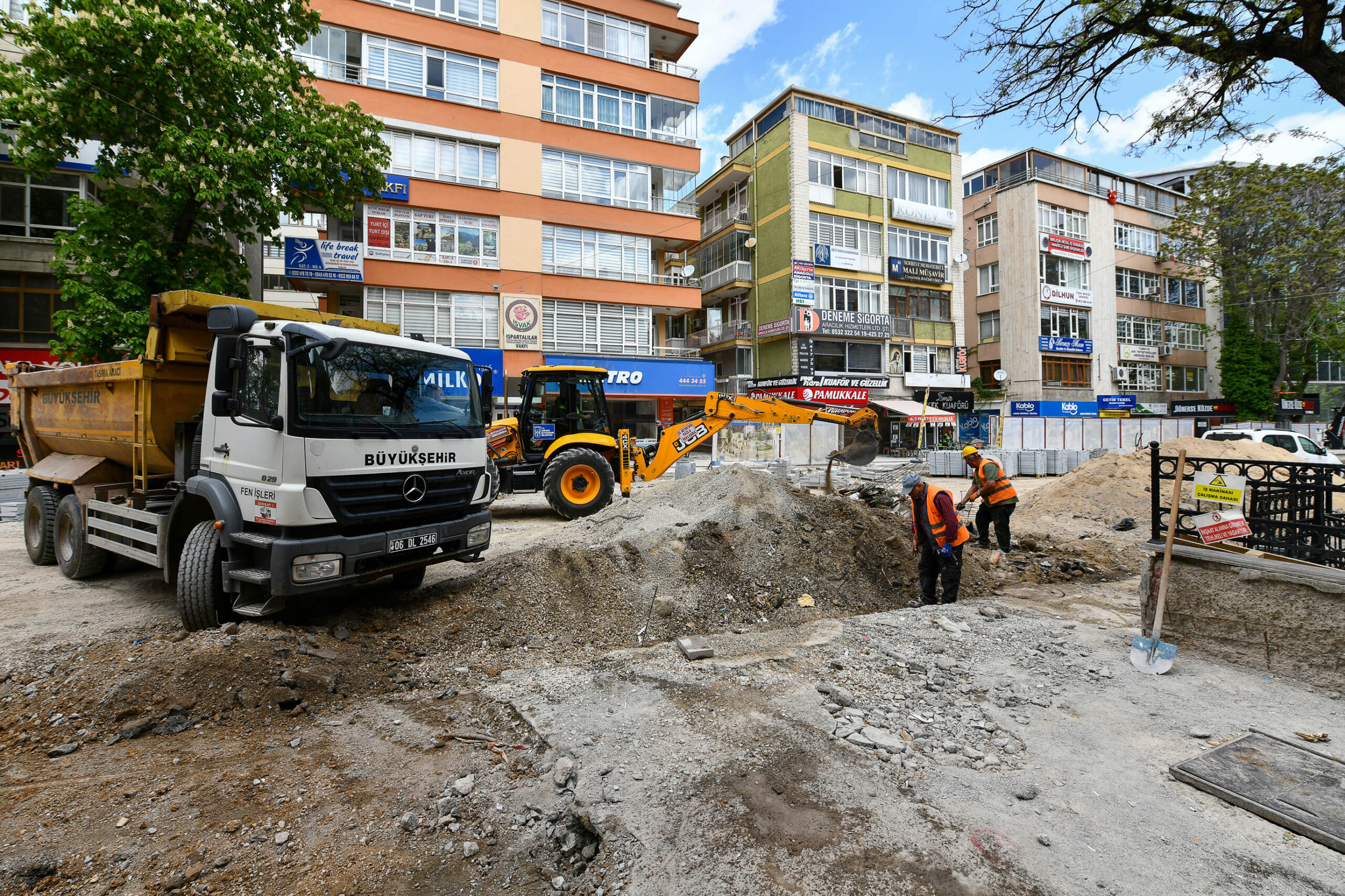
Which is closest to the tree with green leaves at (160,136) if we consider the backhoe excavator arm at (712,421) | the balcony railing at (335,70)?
the backhoe excavator arm at (712,421)

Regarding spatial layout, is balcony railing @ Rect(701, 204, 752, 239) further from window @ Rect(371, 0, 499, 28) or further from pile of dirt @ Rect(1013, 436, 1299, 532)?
pile of dirt @ Rect(1013, 436, 1299, 532)

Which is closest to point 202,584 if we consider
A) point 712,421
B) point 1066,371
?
point 712,421

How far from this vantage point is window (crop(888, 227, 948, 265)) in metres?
33.5

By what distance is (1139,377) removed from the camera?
42656mm

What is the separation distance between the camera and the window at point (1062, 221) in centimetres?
3738

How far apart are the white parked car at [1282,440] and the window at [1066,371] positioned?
1869 cm

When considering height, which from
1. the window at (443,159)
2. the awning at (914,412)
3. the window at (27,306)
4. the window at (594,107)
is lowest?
the awning at (914,412)

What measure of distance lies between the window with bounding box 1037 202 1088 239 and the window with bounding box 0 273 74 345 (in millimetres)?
45520

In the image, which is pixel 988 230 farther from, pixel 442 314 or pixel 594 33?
pixel 442 314

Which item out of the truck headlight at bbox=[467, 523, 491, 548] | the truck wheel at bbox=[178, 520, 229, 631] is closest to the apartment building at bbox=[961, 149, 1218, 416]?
the truck headlight at bbox=[467, 523, 491, 548]

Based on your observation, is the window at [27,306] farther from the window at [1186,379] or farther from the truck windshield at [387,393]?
the window at [1186,379]

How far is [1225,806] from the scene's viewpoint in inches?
121

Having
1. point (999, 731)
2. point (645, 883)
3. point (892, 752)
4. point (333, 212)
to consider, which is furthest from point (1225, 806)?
point (333, 212)

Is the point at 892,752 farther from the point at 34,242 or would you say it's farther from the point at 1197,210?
the point at 1197,210
